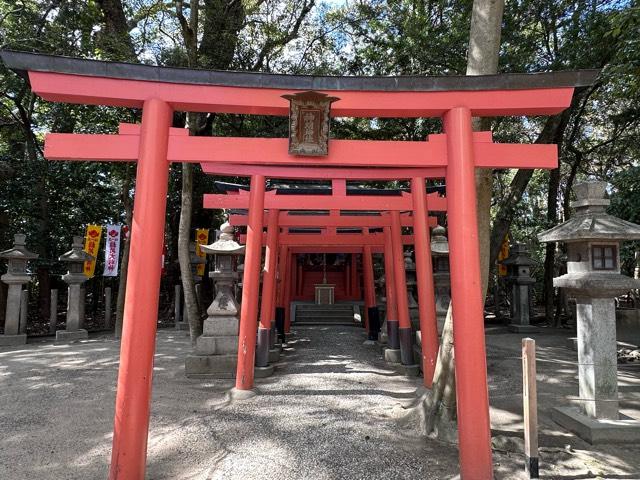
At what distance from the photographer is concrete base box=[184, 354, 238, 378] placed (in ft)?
26.2

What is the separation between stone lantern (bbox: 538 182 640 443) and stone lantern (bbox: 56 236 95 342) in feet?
43.7

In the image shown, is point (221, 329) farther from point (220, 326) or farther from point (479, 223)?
point (479, 223)

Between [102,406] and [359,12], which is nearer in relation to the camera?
[102,406]

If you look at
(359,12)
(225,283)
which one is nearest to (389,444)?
(225,283)

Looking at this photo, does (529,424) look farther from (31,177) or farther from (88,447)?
(31,177)

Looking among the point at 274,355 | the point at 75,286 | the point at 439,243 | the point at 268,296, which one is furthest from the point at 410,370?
the point at 75,286

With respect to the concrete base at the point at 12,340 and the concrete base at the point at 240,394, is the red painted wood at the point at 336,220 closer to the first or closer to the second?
the concrete base at the point at 240,394

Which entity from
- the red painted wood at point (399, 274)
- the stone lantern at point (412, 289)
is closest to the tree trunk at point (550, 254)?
the stone lantern at point (412, 289)

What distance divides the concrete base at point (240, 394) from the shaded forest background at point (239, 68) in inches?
151

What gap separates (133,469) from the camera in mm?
3668

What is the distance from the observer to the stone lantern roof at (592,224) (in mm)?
5223

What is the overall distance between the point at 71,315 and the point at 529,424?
1378 cm

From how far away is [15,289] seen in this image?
40.2 feet

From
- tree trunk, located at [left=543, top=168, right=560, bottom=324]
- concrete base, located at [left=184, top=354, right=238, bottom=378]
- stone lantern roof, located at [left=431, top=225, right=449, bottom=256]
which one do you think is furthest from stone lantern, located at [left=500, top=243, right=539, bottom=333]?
concrete base, located at [left=184, top=354, right=238, bottom=378]
